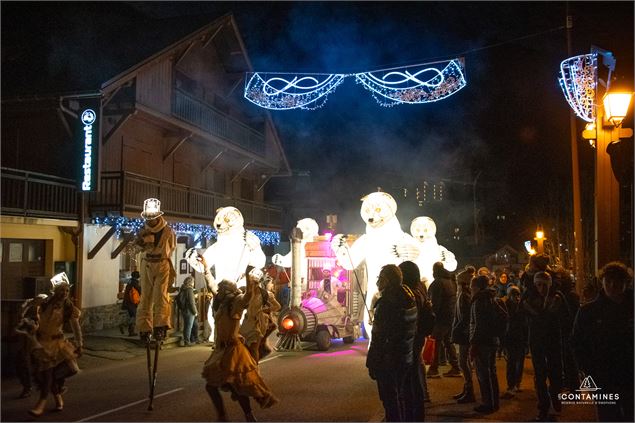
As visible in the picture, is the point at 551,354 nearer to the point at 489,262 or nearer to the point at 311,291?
the point at 311,291

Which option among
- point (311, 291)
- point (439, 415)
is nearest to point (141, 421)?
point (439, 415)

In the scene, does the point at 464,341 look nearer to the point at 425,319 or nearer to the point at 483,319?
the point at 483,319

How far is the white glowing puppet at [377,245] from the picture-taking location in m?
10.9

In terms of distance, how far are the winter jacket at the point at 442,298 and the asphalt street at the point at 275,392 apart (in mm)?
1053

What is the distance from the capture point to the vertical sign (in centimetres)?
1530

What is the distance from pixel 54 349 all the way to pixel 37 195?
7873 mm

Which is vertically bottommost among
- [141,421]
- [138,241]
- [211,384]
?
[141,421]

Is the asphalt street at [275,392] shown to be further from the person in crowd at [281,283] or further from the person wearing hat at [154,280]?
the person in crowd at [281,283]

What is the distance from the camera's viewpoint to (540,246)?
25734 millimetres

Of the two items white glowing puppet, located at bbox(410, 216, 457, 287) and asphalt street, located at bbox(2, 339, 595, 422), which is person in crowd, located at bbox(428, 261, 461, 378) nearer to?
asphalt street, located at bbox(2, 339, 595, 422)

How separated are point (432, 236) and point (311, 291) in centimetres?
343

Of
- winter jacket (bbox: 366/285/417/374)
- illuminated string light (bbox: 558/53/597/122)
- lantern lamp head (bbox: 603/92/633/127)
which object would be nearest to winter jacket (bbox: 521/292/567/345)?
winter jacket (bbox: 366/285/417/374)

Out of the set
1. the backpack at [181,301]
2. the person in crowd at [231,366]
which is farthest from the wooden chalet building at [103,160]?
the person in crowd at [231,366]

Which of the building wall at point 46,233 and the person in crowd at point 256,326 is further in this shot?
the building wall at point 46,233
